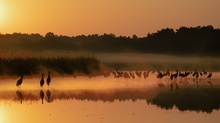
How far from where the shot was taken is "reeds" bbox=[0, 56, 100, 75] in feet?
104

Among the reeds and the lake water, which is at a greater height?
the reeds

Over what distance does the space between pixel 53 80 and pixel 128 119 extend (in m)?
15.6

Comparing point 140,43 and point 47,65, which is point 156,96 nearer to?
point 47,65

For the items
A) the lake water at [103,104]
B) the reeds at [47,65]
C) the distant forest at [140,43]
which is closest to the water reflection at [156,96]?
the lake water at [103,104]

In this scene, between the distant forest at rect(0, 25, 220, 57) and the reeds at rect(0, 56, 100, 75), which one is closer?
the reeds at rect(0, 56, 100, 75)

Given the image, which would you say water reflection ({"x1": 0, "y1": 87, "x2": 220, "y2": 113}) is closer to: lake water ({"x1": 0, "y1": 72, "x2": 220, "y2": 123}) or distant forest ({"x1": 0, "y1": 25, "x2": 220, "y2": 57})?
lake water ({"x1": 0, "y1": 72, "x2": 220, "y2": 123})

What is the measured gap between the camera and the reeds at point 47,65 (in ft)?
104

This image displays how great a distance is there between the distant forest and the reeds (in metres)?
40.3

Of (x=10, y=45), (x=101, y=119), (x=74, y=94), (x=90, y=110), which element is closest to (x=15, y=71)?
(x=74, y=94)

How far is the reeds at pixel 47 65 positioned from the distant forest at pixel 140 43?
40.3 meters

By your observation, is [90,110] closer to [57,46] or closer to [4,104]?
[4,104]

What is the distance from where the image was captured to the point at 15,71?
104 ft

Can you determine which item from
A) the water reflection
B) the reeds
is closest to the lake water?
the water reflection

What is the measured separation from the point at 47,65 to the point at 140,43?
53130 millimetres
